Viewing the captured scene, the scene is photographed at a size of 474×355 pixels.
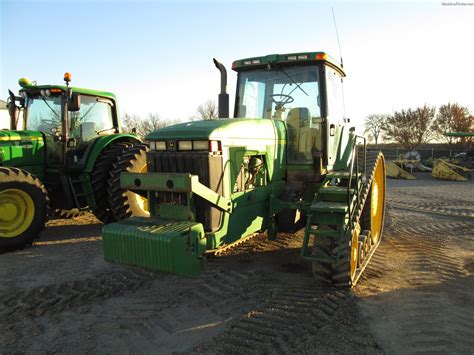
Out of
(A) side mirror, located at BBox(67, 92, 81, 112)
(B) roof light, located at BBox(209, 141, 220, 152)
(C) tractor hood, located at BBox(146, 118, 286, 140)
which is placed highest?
(A) side mirror, located at BBox(67, 92, 81, 112)

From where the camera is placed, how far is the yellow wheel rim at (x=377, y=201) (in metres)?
5.67

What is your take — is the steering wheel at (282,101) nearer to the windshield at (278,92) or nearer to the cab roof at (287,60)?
the windshield at (278,92)

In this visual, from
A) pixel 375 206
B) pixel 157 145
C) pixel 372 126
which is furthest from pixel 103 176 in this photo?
pixel 372 126

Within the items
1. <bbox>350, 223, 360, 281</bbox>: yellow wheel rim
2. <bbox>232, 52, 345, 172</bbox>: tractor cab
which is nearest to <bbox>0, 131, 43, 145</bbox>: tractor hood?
<bbox>232, 52, 345, 172</bbox>: tractor cab

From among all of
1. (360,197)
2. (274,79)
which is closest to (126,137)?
(274,79)

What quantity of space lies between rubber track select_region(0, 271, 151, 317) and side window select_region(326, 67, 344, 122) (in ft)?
10.7

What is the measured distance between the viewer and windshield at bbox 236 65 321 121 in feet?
16.4

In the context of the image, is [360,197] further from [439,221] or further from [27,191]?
[27,191]

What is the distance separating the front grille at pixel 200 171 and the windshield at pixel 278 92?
5.74ft

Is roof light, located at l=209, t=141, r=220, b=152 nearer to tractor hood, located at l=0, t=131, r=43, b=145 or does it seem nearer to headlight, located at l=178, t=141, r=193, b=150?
headlight, located at l=178, t=141, r=193, b=150

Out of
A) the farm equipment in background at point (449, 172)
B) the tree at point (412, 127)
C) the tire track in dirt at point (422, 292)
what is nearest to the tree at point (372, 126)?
the tree at point (412, 127)

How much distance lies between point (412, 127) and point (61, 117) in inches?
1499

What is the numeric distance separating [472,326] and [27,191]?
592 centimetres

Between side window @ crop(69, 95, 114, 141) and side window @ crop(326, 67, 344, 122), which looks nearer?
side window @ crop(326, 67, 344, 122)
